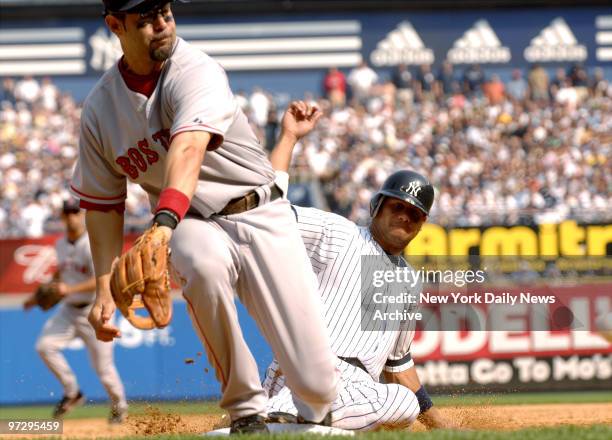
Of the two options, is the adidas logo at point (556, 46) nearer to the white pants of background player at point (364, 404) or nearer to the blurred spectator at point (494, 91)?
the blurred spectator at point (494, 91)

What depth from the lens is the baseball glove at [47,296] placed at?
10.1 metres

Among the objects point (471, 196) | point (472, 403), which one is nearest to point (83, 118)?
point (472, 403)

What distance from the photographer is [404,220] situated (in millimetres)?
5758

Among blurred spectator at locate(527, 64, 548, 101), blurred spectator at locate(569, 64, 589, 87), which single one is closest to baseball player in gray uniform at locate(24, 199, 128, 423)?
blurred spectator at locate(527, 64, 548, 101)

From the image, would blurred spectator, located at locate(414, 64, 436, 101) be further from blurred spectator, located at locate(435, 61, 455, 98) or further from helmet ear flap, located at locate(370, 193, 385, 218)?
helmet ear flap, located at locate(370, 193, 385, 218)

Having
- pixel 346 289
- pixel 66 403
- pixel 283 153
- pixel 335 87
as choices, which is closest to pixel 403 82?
pixel 335 87

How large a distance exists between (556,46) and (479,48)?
6.83 feet

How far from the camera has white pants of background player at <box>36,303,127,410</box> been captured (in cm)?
975

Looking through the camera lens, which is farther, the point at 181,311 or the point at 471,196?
the point at 471,196

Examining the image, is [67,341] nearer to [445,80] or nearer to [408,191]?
[408,191]

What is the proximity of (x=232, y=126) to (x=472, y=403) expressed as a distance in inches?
120

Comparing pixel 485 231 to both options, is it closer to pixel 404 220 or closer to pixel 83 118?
pixel 404 220

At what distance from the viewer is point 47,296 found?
1030 cm

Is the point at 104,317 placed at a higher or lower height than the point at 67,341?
higher
